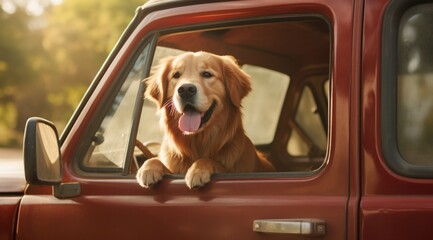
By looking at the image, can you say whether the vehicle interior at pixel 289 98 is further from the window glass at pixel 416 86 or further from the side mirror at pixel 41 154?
the window glass at pixel 416 86

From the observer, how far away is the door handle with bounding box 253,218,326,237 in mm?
2475

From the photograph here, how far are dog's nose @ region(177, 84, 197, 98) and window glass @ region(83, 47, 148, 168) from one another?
0.34 metres

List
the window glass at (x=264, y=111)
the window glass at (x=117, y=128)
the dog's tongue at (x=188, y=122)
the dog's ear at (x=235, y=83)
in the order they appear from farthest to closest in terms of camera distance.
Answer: the window glass at (x=264, y=111) → the dog's ear at (x=235, y=83) → the dog's tongue at (x=188, y=122) → the window glass at (x=117, y=128)

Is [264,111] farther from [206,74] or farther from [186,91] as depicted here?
[186,91]

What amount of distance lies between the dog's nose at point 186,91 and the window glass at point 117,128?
344 millimetres

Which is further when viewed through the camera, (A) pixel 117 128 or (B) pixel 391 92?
(A) pixel 117 128

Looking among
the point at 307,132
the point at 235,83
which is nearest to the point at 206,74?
the point at 235,83

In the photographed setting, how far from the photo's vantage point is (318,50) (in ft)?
15.0

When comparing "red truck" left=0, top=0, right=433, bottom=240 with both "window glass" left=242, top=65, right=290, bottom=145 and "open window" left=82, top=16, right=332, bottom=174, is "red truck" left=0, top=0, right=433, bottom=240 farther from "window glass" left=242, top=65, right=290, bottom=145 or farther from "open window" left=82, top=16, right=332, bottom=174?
"window glass" left=242, top=65, right=290, bottom=145

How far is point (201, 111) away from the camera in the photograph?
3551 mm

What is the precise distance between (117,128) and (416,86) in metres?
1.32

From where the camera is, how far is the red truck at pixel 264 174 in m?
2.48

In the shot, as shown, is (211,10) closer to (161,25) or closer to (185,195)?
(161,25)

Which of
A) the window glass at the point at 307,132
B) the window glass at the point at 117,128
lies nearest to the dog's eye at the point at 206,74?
the window glass at the point at 117,128
